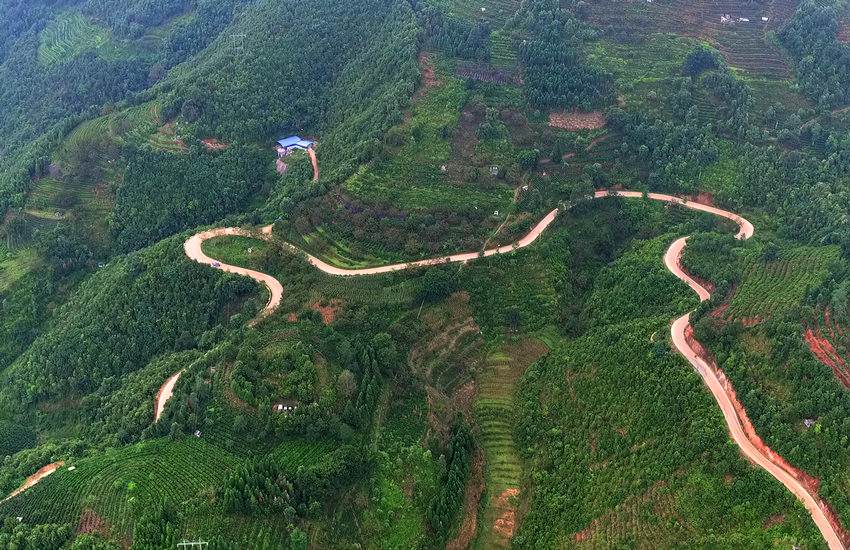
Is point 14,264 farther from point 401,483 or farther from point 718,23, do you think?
point 718,23

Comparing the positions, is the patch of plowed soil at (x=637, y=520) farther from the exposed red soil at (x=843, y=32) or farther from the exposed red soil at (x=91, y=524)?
the exposed red soil at (x=843, y=32)

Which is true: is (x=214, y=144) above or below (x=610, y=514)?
above

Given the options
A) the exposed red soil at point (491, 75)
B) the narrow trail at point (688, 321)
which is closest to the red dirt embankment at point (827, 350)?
the narrow trail at point (688, 321)

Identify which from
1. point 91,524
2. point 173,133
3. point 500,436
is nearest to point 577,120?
point 500,436

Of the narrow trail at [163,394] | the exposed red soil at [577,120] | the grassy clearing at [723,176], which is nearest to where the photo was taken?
the narrow trail at [163,394]

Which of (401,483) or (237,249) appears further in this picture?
(237,249)

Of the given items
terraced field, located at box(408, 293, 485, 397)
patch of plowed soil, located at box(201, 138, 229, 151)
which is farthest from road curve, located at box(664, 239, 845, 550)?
patch of plowed soil, located at box(201, 138, 229, 151)

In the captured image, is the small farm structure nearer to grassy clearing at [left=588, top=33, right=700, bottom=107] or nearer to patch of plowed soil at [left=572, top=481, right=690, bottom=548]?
grassy clearing at [left=588, top=33, right=700, bottom=107]
